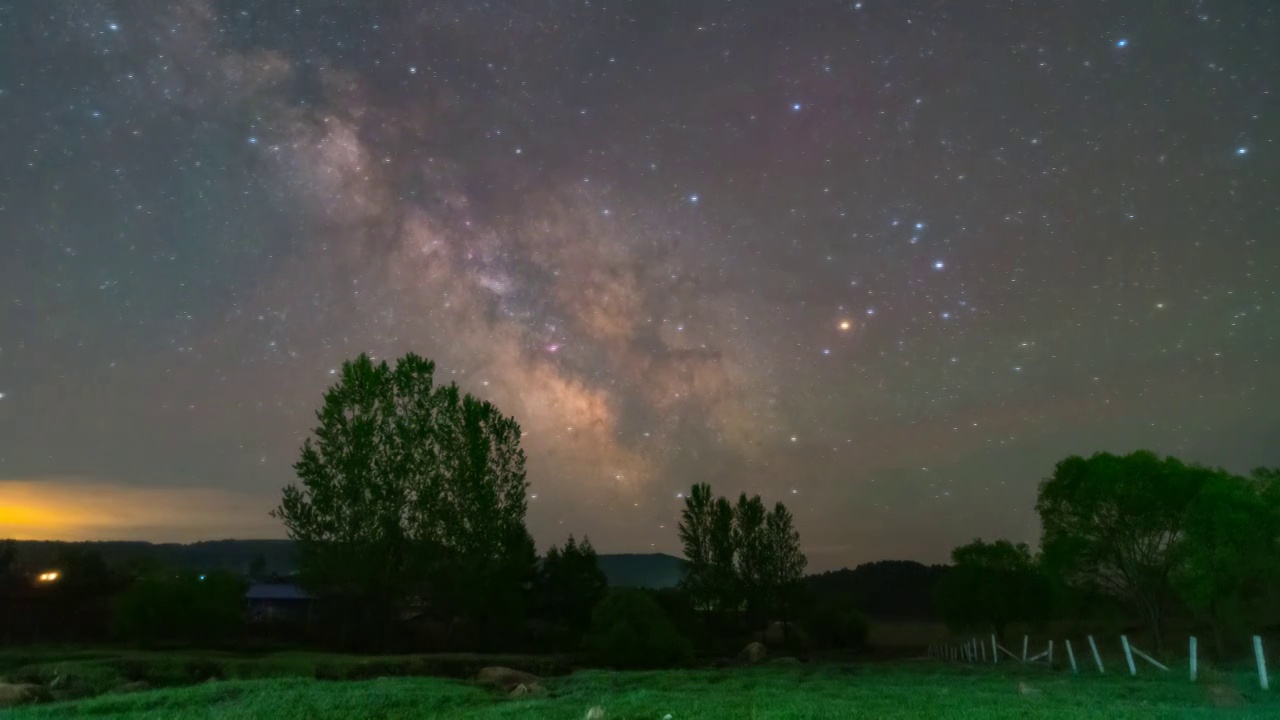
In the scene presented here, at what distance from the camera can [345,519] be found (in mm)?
43062

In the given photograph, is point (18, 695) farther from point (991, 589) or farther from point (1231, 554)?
point (991, 589)

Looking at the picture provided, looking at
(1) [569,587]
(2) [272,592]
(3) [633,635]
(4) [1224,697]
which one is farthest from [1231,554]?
(2) [272,592]

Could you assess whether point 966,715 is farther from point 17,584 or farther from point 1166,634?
point 17,584

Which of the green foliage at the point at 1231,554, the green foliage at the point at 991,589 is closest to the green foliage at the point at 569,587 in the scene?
the green foliage at the point at 991,589

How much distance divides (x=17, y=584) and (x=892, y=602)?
301 ft

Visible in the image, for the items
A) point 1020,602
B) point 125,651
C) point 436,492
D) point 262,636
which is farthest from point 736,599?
point 125,651

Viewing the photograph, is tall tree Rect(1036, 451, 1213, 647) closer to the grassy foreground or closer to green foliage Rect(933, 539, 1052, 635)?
green foliage Rect(933, 539, 1052, 635)

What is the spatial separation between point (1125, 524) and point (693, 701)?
3793 cm

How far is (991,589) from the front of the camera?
212 ft

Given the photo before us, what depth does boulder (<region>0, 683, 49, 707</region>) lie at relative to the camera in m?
19.0

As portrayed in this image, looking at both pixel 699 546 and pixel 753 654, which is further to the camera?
pixel 699 546

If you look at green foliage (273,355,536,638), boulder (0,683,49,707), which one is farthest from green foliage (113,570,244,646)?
boulder (0,683,49,707)

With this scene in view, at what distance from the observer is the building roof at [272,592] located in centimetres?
6988

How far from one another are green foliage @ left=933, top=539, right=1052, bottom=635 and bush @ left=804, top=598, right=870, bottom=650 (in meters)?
9.92
